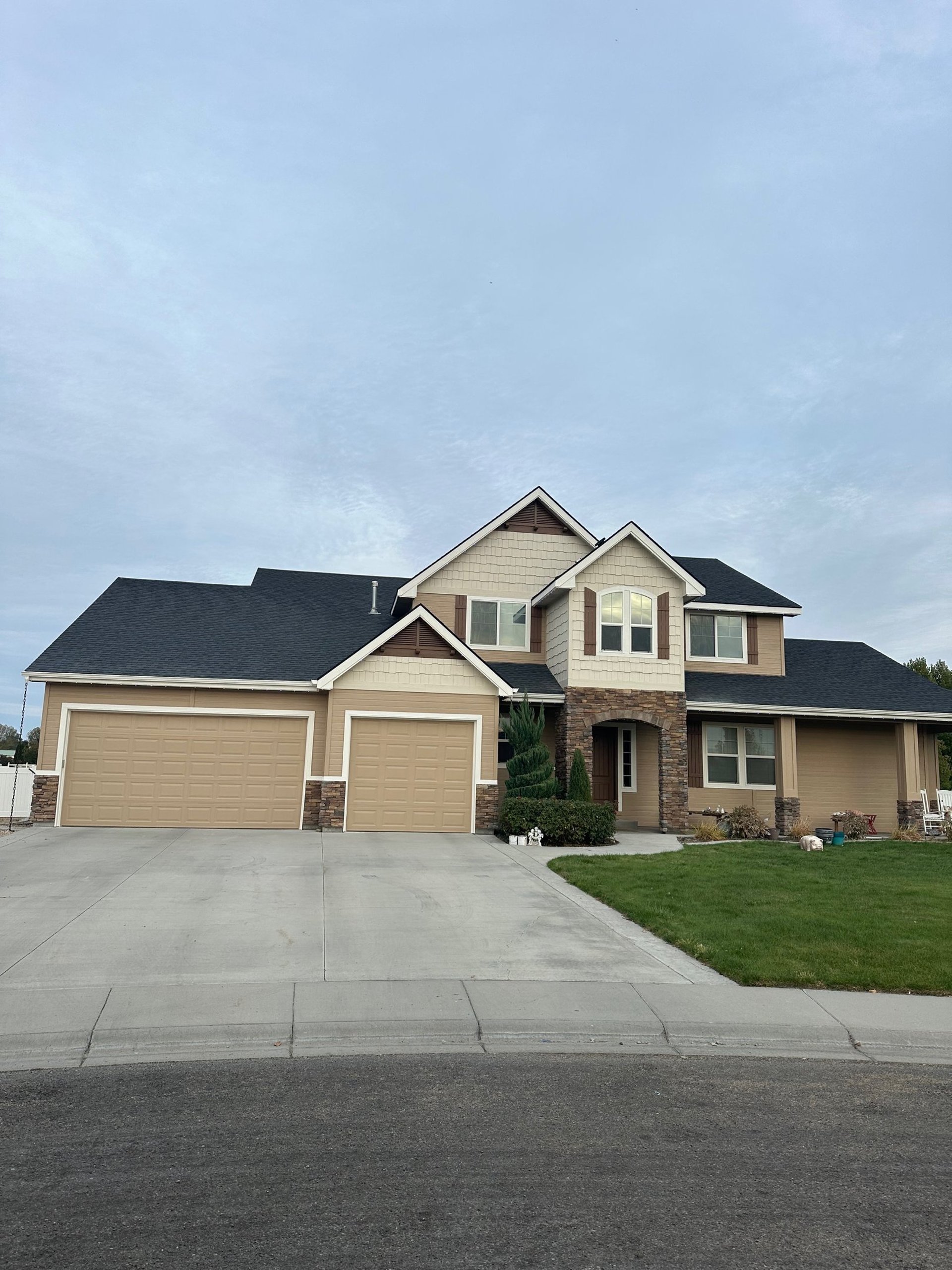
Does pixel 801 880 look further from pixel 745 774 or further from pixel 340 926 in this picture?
pixel 745 774

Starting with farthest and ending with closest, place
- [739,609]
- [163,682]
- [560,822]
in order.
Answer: [739,609], [163,682], [560,822]

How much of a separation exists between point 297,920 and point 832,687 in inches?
703

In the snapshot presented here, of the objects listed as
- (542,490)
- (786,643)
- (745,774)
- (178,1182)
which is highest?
(542,490)

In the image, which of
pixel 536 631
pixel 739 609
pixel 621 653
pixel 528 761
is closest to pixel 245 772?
pixel 528 761

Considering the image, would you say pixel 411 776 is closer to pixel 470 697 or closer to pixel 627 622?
pixel 470 697

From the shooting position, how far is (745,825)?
2217 cm

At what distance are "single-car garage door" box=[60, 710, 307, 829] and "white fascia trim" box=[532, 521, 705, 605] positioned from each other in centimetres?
702

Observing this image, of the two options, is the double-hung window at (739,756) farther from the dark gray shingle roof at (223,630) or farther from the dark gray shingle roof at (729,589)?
the dark gray shingle roof at (223,630)

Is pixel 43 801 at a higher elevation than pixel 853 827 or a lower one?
higher

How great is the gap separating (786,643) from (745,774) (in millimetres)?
5370

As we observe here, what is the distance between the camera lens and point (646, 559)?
23.0 m

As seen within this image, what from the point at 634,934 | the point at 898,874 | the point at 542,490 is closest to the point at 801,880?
the point at 898,874

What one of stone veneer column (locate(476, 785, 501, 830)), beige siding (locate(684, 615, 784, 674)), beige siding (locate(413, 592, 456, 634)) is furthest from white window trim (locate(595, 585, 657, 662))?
stone veneer column (locate(476, 785, 501, 830))

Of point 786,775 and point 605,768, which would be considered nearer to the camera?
point 786,775
